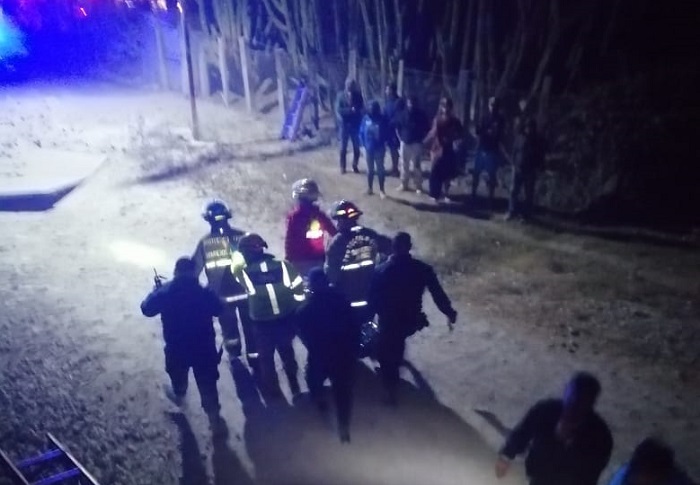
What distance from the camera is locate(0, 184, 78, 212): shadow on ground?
13.1 meters

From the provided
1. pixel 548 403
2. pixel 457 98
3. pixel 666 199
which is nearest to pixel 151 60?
pixel 457 98

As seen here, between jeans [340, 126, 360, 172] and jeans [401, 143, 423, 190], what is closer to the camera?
jeans [401, 143, 423, 190]

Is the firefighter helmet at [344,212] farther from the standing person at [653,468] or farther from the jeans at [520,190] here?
the jeans at [520,190]

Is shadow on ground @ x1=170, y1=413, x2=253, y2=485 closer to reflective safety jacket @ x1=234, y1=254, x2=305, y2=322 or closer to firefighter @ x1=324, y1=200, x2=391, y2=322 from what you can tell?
reflective safety jacket @ x1=234, y1=254, x2=305, y2=322

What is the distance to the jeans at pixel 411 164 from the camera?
12570 millimetres

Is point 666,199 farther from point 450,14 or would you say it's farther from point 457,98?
point 450,14

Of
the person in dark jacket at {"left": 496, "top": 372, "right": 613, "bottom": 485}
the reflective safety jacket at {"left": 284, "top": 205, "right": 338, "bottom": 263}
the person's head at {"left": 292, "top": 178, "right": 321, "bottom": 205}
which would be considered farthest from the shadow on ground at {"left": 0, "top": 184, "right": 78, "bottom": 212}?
the person in dark jacket at {"left": 496, "top": 372, "right": 613, "bottom": 485}

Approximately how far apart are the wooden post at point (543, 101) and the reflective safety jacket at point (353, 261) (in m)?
6.93

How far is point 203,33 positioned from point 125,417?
1840 centimetres

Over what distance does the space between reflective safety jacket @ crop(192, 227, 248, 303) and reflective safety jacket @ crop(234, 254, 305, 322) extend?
0.49 metres

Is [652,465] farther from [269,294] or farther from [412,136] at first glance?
[412,136]

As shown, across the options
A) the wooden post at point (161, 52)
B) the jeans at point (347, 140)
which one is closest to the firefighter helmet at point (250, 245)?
the jeans at point (347, 140)

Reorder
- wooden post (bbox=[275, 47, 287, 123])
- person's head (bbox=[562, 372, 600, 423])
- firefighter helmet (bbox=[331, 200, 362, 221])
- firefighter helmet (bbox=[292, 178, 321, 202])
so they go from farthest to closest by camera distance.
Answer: wooden post (bbox=[275, 47, 287, 123]) < firefighter helmet (bbox=[292, 178, 321, 202]) < firefighter helmet (bbox=[331, 200, 362, 221]) < person's head (bbox=[562, 372, 600, 423])

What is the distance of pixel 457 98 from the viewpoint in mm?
14070
